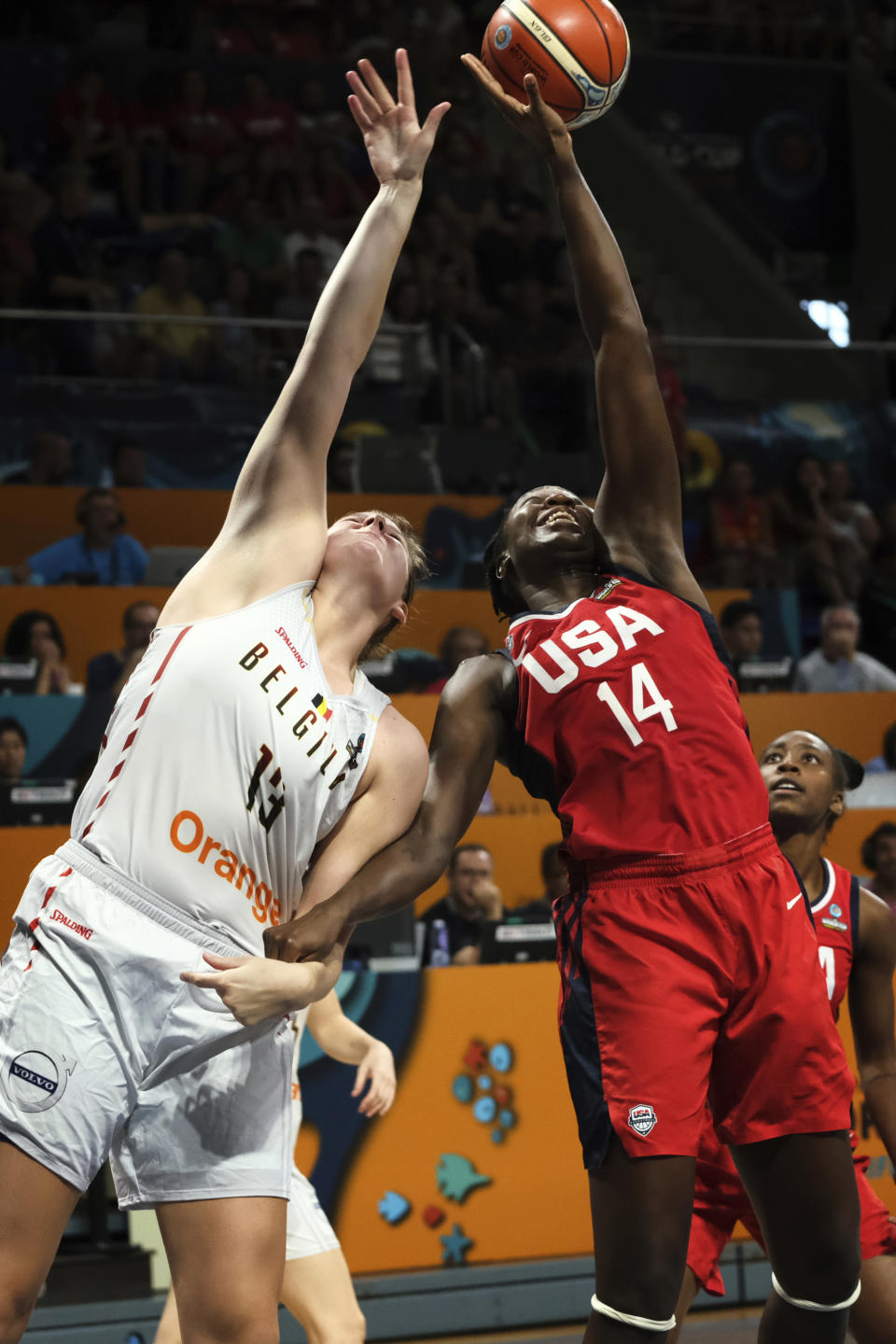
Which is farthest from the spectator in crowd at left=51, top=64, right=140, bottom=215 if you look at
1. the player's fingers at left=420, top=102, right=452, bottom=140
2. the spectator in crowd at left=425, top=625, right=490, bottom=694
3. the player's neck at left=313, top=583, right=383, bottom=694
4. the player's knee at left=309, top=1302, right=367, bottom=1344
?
the player's knee at left=309, top=1302, right=367, bottom=1344

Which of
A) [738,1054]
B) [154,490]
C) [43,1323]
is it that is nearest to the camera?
[738,1054]

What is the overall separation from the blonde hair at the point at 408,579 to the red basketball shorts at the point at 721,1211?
58.2 inches

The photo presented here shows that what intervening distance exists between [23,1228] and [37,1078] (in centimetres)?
22

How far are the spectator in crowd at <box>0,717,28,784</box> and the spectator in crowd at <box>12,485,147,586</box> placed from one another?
179 cm

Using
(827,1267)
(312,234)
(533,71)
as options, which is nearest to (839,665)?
(312,234)

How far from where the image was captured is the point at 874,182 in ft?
47.1

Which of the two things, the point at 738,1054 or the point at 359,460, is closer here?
the point at 738,1054

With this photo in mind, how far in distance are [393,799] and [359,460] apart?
6.66 metres

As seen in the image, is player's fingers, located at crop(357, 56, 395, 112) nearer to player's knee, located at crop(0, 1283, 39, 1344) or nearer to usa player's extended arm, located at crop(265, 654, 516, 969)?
usa player's extended arm, located at crop(265, 654, 516, 969)

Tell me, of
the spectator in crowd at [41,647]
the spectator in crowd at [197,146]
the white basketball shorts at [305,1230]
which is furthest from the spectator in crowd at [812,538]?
the white basketball shorts at [305,1230]

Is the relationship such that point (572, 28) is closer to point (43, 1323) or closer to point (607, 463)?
point (607, 463)

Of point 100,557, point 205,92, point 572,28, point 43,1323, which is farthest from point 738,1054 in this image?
point 205,92

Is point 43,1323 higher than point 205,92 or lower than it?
lower

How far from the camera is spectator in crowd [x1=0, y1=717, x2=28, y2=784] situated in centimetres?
636
